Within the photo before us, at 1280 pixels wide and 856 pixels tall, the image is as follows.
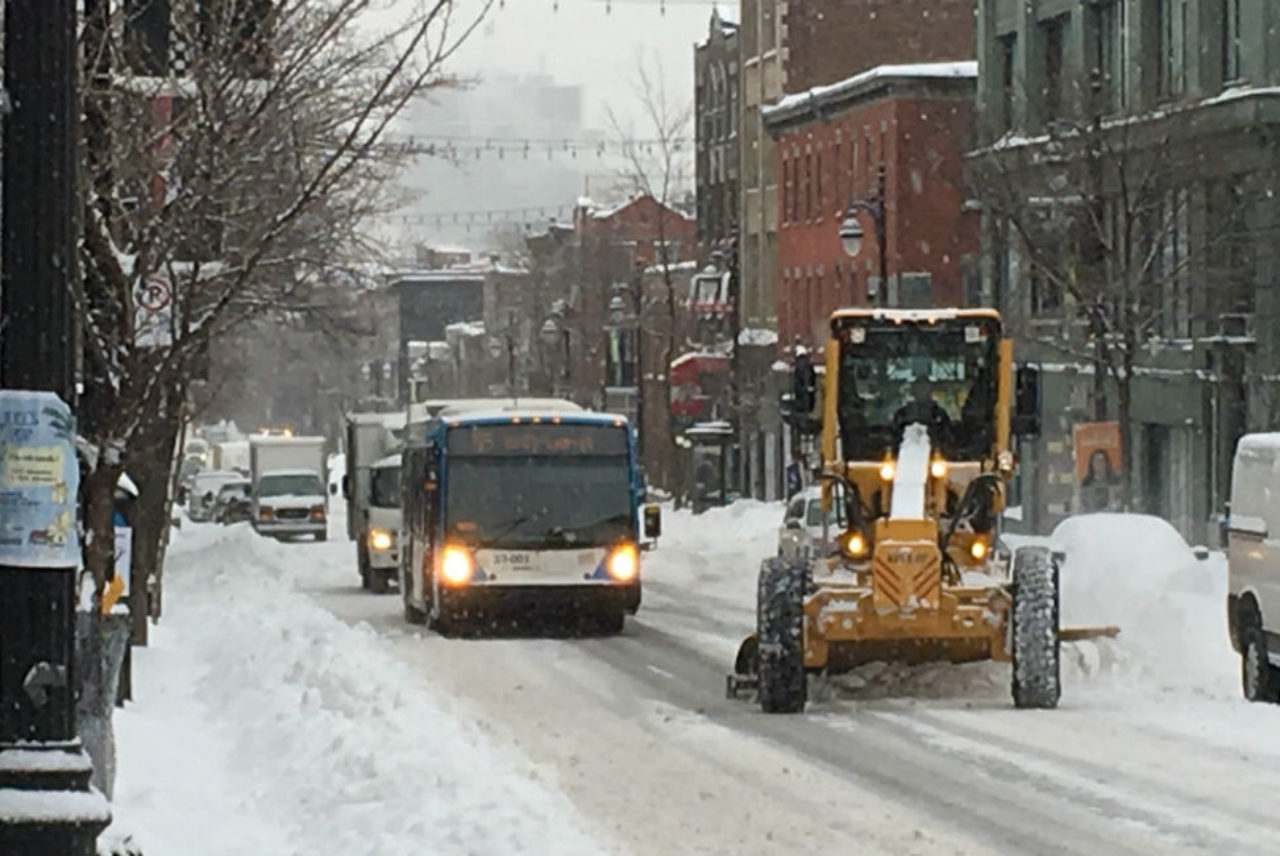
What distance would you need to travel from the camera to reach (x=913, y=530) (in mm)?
20859

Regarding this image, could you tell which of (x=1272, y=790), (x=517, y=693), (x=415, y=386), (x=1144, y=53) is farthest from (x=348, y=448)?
(x=415, y=386)

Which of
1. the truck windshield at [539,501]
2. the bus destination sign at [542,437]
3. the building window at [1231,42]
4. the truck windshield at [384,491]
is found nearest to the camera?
the truck windshield at [539,501]

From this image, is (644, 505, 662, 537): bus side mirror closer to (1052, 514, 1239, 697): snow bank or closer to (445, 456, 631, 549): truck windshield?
(445, 456, 631, 549): truck windshield

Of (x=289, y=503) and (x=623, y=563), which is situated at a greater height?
(x=623, y=563)

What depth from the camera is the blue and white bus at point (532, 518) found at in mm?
31188

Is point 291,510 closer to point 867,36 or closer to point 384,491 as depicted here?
point 867,36

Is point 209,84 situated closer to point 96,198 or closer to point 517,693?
point 96,198

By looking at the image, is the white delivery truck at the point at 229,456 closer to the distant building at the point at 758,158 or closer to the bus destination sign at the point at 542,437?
the distant building at the point at 758,158

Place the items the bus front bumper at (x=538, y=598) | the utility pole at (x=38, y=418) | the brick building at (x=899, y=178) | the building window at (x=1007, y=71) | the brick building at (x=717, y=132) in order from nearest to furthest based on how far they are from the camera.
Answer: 1. the utility pole at (x=38, y=418)
2. the bus front bumper at (x=538, y=598)
3. the building window at (x=1007, y=71)
4. the brick building at (x=899, y=178)
5. the brick building at (x=717, y=132)

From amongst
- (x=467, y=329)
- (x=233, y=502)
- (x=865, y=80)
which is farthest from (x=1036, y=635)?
(x=467, y=329)

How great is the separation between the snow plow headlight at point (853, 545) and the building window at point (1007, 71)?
36.1 metres

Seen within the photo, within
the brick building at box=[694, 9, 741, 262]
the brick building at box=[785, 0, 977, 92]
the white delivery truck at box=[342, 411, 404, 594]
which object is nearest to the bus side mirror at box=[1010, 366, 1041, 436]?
the white delivery truck at box=[342, 411, 404, 594]

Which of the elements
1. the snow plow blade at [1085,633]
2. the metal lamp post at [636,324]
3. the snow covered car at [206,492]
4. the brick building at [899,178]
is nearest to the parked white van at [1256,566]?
the snow plow blade at [1085,633]

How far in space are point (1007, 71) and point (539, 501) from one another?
32714 millimetres
